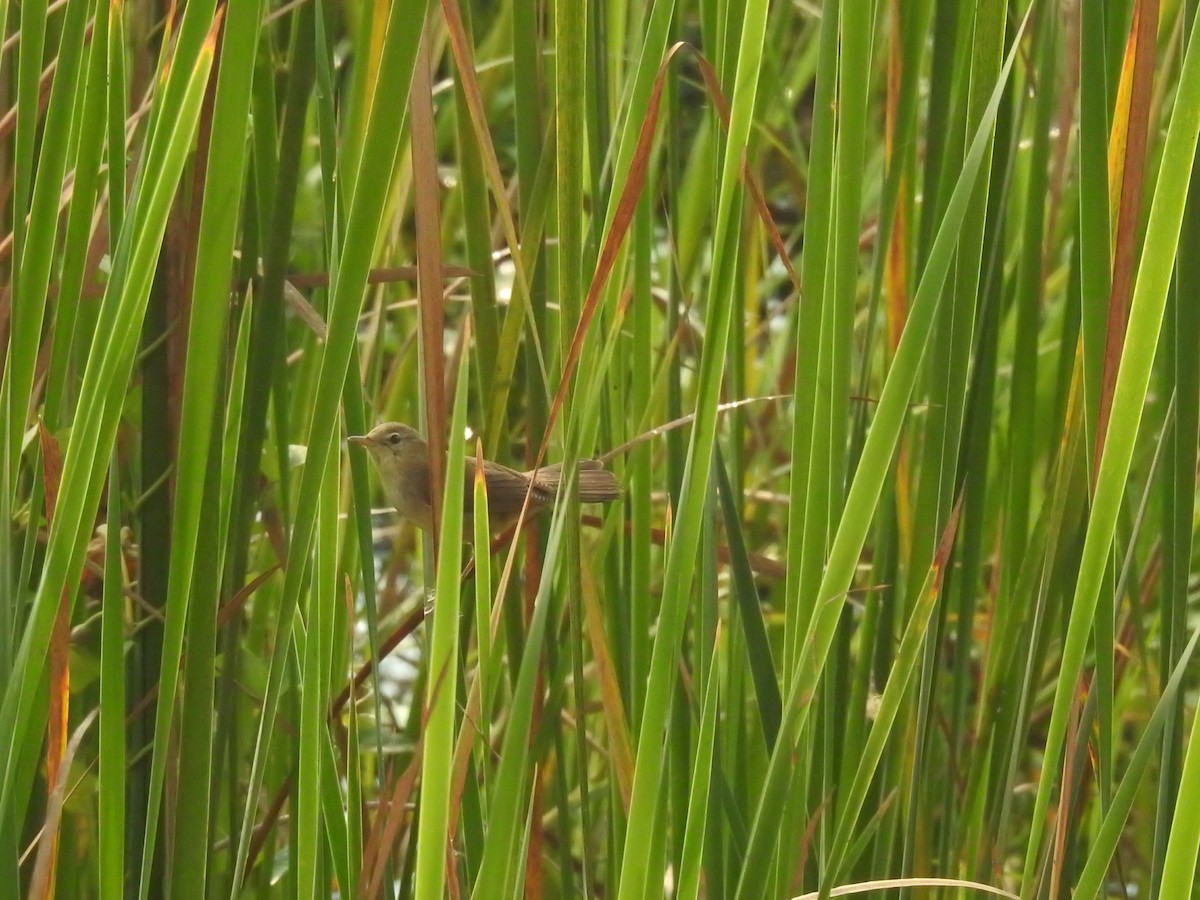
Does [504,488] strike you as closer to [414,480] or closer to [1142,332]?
[414,480]

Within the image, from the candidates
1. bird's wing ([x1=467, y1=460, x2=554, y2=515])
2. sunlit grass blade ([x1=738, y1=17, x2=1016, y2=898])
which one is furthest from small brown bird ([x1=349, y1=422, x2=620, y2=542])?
sunlit grass blade ([x1=738, y1=17, x2=1016, y2=898])

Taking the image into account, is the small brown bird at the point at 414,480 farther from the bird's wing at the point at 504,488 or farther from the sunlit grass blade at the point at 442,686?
the sunlit grass blade at the point at 442,686

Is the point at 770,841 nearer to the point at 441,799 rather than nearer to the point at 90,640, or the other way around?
the point at 441,799

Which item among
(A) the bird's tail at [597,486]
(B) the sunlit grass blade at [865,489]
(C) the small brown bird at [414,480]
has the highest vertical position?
→ (B) the sunlit grass blade at [865,489]

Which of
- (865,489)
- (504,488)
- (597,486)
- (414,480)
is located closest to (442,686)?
(865,489)

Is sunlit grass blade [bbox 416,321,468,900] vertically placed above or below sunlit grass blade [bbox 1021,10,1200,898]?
below

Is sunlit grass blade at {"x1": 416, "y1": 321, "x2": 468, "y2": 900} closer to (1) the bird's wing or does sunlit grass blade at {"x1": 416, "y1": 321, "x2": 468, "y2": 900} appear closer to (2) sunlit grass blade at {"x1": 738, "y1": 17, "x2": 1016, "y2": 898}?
(2) sunlit grass blade at {"x1": 738, "y1": 17, "x2": 1016, "y2": 898}

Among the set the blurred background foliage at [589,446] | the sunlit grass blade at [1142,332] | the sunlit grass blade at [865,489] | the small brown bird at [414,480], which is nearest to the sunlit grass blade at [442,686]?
the blurred background foliage at [589,446]

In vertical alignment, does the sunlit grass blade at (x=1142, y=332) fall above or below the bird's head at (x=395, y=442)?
above
